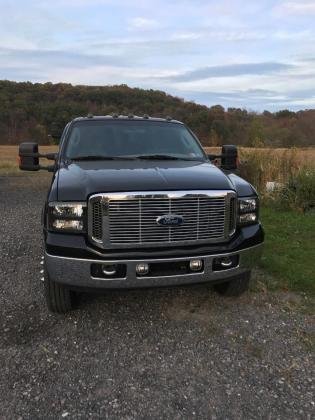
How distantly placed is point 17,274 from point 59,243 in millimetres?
2005

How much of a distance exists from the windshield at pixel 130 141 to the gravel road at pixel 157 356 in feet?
4.98

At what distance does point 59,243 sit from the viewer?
370cm

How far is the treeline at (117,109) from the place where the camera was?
36906 mm

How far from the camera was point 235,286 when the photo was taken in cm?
452

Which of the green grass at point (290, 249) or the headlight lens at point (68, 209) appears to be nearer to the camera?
the headlight lens at point (68, 209)

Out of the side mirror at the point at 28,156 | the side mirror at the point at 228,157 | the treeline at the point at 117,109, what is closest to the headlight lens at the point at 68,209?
the side mirror at the point at 28,156

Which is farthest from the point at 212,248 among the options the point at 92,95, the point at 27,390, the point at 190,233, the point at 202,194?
the point at 92,95

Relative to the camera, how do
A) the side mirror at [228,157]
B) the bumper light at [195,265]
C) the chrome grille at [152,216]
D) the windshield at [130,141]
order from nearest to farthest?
the chrome grille at [152,216], the bumper light at [195,265], the windshield at [130,141], the side mirror at [228,157]

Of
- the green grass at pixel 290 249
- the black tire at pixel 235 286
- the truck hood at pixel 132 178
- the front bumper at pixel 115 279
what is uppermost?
the truck hood at pixel 132 178

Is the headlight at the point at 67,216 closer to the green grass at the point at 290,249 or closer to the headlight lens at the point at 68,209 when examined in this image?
the headlight lens at the point at 68,209

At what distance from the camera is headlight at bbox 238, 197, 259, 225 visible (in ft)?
13.4

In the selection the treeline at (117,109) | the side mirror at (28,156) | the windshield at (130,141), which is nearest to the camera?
the windshield at (130,141)

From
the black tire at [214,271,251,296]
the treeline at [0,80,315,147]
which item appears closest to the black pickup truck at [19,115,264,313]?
the black tire at [214,271,251,296]

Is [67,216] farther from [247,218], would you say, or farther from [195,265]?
[247,218]
